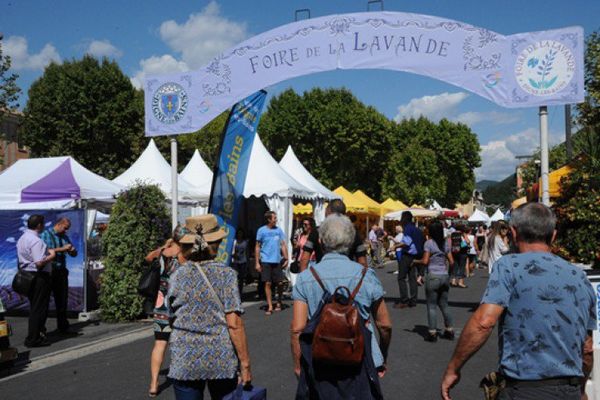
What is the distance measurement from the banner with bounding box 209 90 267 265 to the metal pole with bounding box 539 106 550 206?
508 cm

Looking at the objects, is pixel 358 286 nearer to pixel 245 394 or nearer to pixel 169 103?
pixel 245 394

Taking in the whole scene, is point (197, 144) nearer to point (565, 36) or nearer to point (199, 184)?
point (199, 184)

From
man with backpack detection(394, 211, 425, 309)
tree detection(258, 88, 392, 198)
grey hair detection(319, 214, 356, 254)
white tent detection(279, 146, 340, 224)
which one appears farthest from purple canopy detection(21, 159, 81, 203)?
tree detection(258, 88, 392, 198)

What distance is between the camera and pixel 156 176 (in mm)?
17609

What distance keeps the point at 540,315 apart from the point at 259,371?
4.56 metres

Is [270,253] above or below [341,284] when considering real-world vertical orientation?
below

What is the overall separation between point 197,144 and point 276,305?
3609 cm

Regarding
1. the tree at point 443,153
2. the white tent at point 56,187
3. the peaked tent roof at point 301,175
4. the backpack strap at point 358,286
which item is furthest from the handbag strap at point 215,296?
the tree at point 443,153

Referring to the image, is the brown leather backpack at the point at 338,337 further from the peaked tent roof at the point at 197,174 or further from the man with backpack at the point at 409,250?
the peaked tent roof at the point at 197,174

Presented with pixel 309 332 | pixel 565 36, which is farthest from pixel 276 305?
pixel 309 332

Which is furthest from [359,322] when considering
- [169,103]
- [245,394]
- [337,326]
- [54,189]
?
[54,189]

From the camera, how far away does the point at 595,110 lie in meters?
11.7

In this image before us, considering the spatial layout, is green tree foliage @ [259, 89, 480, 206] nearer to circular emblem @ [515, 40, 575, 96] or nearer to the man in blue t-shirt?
the man in blue t-shirt

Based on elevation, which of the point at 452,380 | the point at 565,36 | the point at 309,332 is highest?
the point at 565,36
